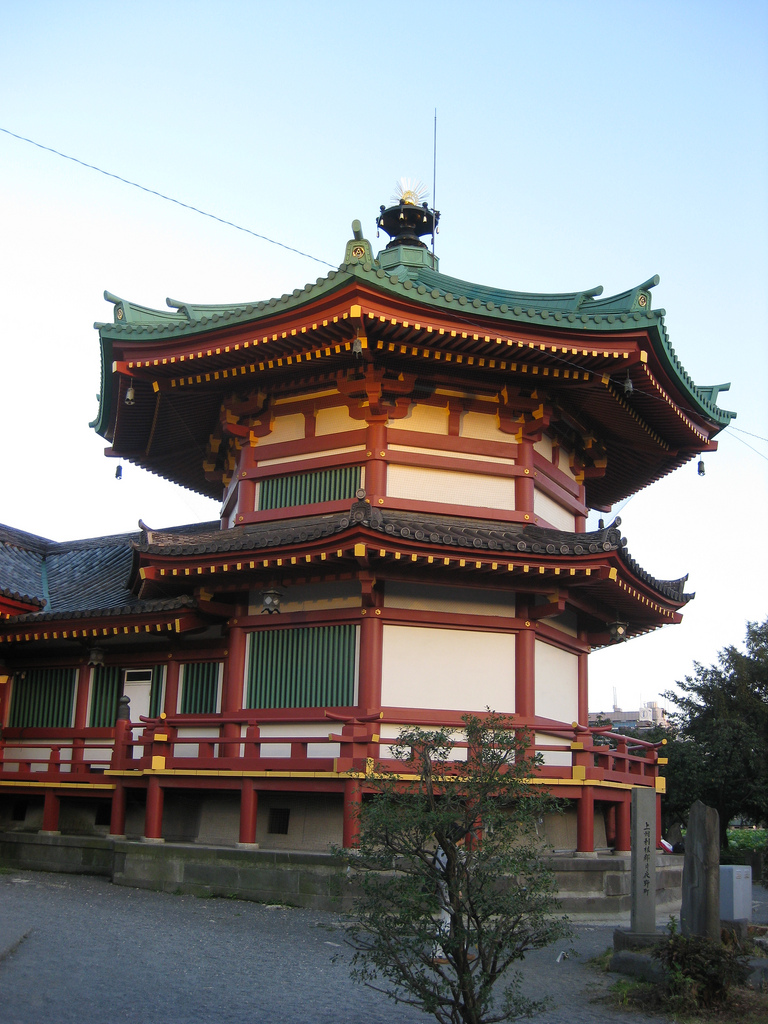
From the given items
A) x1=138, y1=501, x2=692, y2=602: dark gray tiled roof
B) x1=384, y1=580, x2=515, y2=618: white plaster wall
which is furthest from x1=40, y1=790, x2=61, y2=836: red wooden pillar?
x1=384, y1=580, x2=515, y2=618: white plaster wall

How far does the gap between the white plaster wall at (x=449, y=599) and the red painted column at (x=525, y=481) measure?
1669 millimetres

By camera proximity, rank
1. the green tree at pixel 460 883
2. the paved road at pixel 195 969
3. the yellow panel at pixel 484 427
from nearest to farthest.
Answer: the green tree at pixel 460 883 < the paved road at pixel 195 969 < the yellow panel at pixel 484 427

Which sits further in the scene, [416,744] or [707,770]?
[707,770]

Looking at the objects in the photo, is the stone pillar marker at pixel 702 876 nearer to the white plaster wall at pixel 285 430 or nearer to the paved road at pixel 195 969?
the paved road at pixel 195 969

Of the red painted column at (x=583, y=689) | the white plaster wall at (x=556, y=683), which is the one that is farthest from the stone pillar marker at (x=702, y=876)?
the red painted column at (x=583, y=689)

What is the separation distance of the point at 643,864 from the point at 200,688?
9271 mm

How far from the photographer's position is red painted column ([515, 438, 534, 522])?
17.6 m

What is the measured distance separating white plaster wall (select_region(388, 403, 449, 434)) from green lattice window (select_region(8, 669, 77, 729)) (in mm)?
8507

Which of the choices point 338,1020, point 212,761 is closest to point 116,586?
point 212,761

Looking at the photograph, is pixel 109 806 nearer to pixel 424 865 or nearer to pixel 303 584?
pixel 303 584

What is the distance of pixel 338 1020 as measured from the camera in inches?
320

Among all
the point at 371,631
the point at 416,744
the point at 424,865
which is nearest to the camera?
the point at 424,865

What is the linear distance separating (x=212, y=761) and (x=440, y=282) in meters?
10.9

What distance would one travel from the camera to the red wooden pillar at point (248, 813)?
14.7m
